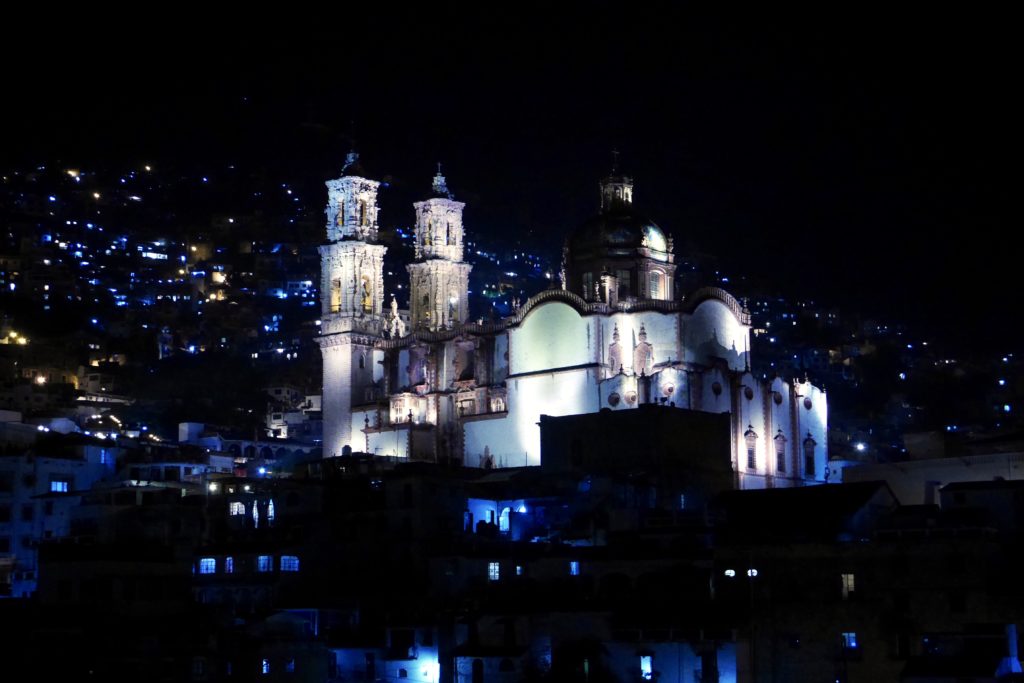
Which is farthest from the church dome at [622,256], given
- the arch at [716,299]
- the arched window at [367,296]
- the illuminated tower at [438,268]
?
the arched window at [367,296]

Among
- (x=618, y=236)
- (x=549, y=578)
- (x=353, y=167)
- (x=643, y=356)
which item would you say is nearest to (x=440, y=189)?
(x=353, y=167)

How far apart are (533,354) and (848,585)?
87.9 feet

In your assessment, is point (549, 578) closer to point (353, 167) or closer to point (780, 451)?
point (780, 451)

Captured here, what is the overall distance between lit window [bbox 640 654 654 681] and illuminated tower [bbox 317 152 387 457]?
33.5 meters

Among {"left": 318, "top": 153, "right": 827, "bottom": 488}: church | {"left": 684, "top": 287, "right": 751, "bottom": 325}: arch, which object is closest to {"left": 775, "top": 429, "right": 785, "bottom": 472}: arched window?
{"left": 318, "top": 153, "right": 827, "bottom": 488}: church

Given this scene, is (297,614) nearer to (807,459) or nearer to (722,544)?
(722,544)

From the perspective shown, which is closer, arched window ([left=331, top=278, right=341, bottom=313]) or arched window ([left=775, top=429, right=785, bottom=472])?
arched window ([left=775, top=429, right=785, bottom=472])

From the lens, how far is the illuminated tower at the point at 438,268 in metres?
75.9

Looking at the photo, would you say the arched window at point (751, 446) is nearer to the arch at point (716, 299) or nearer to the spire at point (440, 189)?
the arch at point (716, 299)

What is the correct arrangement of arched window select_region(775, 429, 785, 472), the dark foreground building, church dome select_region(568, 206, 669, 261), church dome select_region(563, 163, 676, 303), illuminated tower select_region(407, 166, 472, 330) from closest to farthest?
the dark foreground building
arched window select_region(775, 429, 785, 472)
church dome select_region(563, 163, 676, 303)
church dome select_region(568, 206, 669, 261)
illuminated tower select_region(407, 166, 472, 330)

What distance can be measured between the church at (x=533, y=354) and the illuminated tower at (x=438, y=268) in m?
0.07

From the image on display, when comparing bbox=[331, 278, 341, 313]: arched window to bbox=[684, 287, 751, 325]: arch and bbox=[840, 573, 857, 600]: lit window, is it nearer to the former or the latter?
bbox=[684, 287, 751, 325]: arch

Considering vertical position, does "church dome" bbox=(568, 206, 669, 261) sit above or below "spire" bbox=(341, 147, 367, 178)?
below

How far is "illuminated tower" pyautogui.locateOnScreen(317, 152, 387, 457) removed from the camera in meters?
75.1
